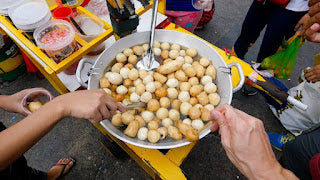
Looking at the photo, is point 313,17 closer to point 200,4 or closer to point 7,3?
point 200,4

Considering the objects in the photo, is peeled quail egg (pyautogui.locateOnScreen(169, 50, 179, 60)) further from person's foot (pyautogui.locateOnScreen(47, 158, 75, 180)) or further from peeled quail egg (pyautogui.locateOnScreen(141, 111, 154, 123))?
person's foot (pyautogui.locateOnScreen(47, 158, 75, 180))

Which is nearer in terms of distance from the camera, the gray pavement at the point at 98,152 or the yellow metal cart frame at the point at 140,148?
the yellow metal cart frame at the point at 140,148

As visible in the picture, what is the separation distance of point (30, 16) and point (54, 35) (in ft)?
0.52

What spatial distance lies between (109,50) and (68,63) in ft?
0.83

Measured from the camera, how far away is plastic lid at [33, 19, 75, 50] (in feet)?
3.59

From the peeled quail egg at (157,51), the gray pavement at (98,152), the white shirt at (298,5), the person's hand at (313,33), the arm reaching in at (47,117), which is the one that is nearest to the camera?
the arm reaching in at (47,117)

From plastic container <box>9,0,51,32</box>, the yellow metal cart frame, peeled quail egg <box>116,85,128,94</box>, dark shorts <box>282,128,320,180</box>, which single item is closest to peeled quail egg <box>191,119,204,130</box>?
the yellow metal cart frame

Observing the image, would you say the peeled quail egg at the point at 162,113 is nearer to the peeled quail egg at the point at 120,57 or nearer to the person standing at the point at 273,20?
the peeled quail egg at the point at 120,57

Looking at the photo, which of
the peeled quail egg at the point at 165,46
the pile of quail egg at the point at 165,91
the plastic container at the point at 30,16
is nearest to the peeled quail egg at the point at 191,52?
the pile of quail egg at the point at 165,91

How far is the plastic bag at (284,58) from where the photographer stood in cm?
176

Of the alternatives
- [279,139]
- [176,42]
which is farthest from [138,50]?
[279,139]

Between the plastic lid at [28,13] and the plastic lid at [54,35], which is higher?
the plastic lid at [28,13]

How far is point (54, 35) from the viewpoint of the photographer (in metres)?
1.14

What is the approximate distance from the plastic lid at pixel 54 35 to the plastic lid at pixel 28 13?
54 mm
